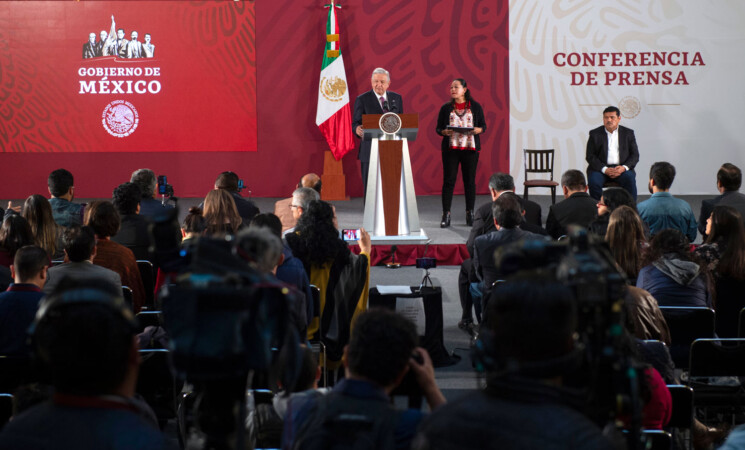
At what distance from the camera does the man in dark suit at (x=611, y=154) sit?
8422 mm

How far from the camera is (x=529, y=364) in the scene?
139cm

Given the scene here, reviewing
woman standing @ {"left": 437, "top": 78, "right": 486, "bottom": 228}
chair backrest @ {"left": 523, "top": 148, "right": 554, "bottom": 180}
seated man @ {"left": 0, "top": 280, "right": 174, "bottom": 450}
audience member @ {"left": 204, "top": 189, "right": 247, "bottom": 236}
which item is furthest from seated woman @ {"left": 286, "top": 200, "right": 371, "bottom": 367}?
chair backrest @ {"left": 523, "top": 148, "right": 554, "bottom": 180}

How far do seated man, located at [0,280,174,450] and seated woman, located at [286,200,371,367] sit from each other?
2642mm

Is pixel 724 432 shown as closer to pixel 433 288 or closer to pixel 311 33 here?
pixel 433 288

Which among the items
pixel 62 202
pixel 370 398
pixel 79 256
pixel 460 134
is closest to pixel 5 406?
pixel 79 256

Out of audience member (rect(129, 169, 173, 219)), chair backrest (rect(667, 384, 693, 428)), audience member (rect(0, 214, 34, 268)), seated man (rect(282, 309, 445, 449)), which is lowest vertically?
chair backrest (rect(667, 384, 693, 428))

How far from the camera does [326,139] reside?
1069 centimetres

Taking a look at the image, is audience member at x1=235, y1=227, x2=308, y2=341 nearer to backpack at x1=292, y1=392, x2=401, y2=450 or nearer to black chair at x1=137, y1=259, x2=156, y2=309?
backpack at x1=292, y1=392, x2=401, y2=450

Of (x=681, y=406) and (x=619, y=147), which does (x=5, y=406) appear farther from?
(x=619, y=147)

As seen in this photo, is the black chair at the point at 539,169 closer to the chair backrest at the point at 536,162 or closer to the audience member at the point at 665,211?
the chair backrest at the point at 536,162

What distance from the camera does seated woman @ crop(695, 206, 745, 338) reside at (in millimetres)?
4117

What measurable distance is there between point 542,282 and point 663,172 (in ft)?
15.8

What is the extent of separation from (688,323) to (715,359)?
308mm

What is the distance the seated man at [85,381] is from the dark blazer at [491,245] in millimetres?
3393
